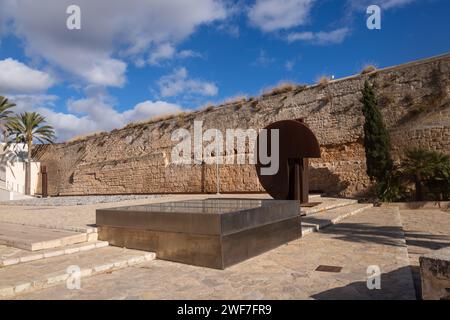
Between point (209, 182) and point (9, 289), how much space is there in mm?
15555

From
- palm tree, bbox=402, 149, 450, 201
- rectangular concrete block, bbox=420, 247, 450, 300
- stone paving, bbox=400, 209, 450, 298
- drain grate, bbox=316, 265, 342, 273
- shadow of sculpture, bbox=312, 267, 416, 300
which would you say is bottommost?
stone paving, bbox=400, 209, 450, 298

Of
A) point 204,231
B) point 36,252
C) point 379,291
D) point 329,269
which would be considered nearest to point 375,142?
point 329,269

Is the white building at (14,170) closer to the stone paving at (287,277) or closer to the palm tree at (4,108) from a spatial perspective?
the palm tree at (4,108)

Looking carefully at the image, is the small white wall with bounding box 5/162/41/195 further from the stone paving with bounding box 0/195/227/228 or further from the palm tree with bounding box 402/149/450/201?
the palm tree with bounding box 402/149/450/201

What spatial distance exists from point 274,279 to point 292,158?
19.7 feet

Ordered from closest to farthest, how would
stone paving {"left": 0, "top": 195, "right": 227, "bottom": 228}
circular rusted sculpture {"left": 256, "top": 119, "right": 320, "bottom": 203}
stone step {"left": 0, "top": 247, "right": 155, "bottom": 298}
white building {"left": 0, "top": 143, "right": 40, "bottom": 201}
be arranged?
stone step {"left": 0, "top": 247, "right": 155, "bottom": 298}
stone paving {"left": 0, "top": 195, "right": 227, "bottom": 228}
circular rusted sculpture {"left": 256, "top": 119, "right": 320, "bottom": 203}
white building {"left": 0, "top": 143, "right": 40, "bottom": 201}

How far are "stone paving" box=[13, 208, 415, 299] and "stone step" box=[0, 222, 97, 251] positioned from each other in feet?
5.29

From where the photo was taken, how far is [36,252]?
191 inches

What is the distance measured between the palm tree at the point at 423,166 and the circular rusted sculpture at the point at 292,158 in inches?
168

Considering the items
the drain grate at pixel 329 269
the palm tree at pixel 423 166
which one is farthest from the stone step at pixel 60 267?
the palm tree at pixel 423 166

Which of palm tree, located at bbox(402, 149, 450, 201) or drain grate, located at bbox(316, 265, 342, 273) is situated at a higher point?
palm tree, located at bbox(402, 149, 450, 201)

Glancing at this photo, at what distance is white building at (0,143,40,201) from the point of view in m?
27.8

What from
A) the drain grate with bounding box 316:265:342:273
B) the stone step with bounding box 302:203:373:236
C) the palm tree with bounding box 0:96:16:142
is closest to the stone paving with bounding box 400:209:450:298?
A: the drain grate with bounding box 316:265:342:273

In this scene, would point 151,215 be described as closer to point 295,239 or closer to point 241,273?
point 241,273
